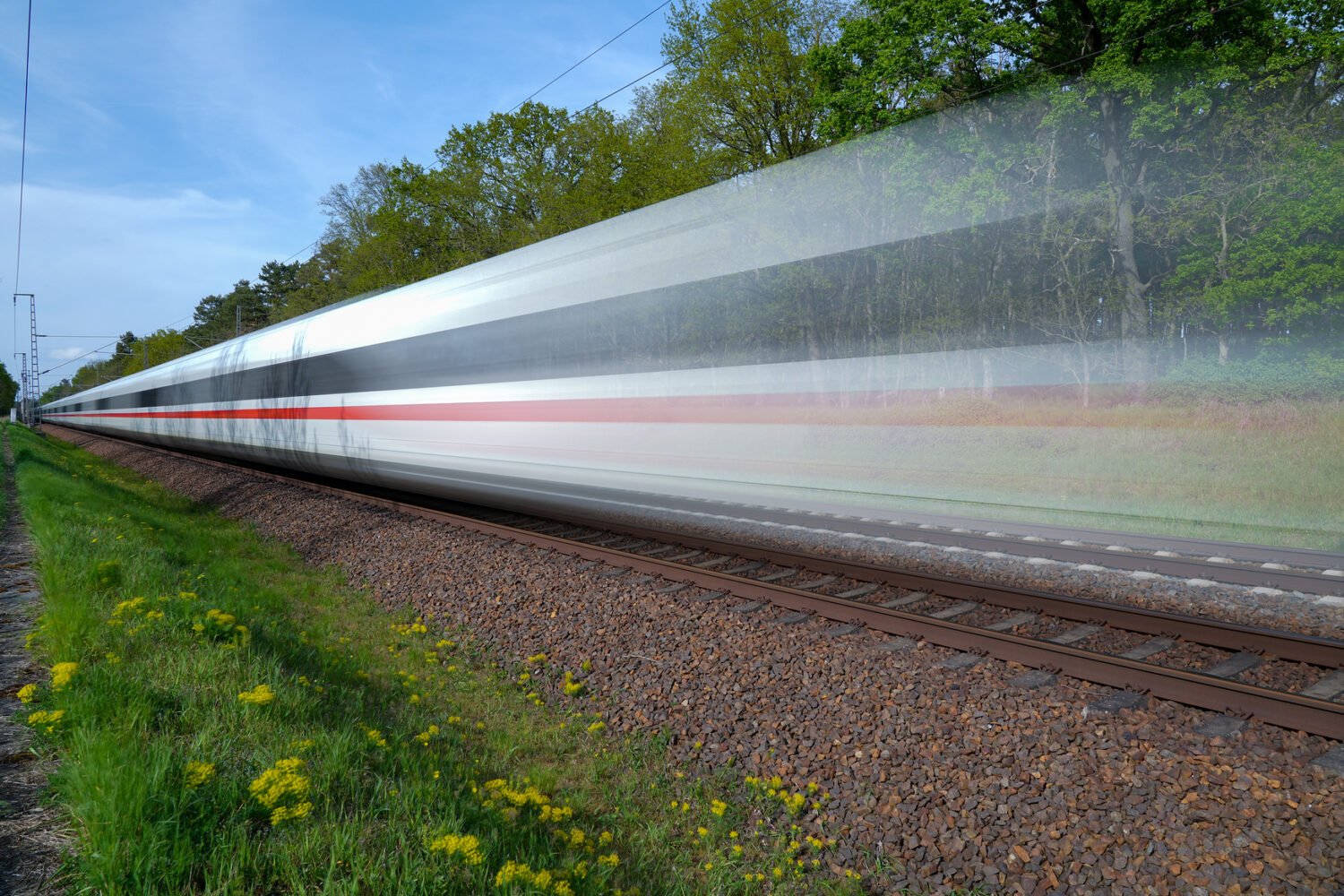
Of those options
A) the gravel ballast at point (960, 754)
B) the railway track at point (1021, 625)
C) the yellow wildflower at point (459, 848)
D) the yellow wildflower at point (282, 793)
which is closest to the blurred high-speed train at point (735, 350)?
the railway track at point (1021, 625)

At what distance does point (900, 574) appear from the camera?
5.59m

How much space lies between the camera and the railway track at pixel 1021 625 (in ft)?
11.6

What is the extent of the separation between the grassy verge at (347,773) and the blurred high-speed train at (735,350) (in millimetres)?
2043

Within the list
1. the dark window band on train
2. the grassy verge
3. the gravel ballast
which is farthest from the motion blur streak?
the grassy verge

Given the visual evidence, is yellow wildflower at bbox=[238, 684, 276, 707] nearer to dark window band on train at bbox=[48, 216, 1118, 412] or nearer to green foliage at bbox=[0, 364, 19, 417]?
dark window band on train at bbox=[48, 216, 1118, 412]

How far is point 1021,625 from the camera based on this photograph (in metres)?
4.66

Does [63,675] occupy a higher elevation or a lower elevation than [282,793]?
higher

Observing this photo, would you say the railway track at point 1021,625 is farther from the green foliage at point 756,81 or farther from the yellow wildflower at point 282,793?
the green foliage at point 756,81

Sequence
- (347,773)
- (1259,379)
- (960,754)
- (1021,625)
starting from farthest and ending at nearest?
(1259,379), (1021,625), (960,754), (347,773)

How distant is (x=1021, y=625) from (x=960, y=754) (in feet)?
5.42

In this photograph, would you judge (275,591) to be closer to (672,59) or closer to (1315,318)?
(1315,318)

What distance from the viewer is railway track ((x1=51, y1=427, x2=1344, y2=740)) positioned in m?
3.53

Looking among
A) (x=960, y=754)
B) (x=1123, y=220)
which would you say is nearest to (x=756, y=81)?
(x=1123, y=220)

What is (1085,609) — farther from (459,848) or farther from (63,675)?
(63,675)
